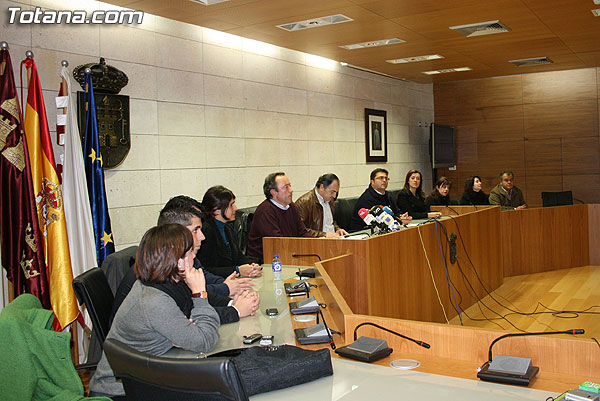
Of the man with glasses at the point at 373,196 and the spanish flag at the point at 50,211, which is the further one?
the man with glasses at the point at 373,196

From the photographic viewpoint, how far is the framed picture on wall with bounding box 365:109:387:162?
348 inches

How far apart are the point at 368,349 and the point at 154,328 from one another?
2.53ft

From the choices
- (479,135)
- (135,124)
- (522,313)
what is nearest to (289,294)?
(135,124)

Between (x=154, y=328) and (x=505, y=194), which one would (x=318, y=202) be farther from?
(x=505, y=194)

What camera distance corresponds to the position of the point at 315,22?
5.84 meters

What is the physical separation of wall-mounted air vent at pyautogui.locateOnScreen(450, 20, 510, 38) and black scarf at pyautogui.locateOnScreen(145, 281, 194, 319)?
4886 mm

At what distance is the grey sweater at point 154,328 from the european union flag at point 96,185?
7.09 ft

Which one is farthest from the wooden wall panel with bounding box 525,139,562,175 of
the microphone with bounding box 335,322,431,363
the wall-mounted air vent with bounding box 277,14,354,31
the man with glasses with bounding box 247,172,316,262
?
the microphone with bounding box 335,322,431,363

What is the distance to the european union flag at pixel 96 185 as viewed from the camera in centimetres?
420

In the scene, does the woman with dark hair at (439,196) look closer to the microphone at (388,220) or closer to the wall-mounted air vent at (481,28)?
the wall-mounted air vent at (481,28)

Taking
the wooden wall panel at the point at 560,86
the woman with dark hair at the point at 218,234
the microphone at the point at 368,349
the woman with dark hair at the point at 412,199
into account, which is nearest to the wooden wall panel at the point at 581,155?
the wooden wall panel at the point at 560,86

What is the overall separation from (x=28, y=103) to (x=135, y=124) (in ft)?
4.43

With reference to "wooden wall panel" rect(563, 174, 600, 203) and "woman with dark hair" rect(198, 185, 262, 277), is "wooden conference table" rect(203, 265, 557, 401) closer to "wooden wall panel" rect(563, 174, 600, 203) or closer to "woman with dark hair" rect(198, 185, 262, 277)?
"woman with dark hair" rect(198, 185, 262, 277)

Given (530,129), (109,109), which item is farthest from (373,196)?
(530,129)
